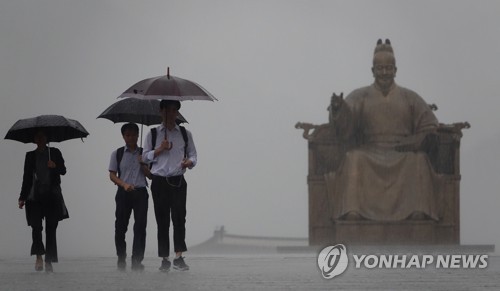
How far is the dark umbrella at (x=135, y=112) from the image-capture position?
9.93m

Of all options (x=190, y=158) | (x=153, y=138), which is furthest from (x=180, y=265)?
(x=153, y=138)

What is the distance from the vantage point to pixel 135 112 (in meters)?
9.98

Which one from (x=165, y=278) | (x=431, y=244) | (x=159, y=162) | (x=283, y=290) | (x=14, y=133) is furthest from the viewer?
(x=431, y=244)

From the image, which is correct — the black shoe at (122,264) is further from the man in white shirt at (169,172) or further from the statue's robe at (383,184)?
the statue's robe at (383,184)

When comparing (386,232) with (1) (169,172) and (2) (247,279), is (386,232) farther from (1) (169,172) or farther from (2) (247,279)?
(2) (247,279)

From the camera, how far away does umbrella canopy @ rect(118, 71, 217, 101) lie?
9148mm

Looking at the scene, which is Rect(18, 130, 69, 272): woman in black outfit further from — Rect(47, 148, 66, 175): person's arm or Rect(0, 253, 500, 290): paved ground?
Rect(0, 253, 500, 290): paved ground

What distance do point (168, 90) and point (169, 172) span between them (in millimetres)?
574

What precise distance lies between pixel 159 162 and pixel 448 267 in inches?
93.5

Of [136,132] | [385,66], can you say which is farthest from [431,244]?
[136,132]

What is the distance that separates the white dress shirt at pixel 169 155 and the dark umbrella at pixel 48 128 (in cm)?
83

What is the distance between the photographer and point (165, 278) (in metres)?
8.37

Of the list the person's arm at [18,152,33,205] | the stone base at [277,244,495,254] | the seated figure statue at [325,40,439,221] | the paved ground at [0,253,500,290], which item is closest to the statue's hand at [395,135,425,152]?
the seated figure statue at [325,40,439,221]

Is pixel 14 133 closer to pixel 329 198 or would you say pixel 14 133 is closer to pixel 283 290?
pixel 283 290
